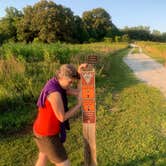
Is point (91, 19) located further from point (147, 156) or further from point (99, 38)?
point (147, 156)

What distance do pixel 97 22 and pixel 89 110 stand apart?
8372 centimetres

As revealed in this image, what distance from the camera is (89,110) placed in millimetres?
3943

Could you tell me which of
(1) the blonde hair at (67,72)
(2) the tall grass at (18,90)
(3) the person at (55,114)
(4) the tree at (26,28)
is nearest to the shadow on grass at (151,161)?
(3) the person at (55,114)

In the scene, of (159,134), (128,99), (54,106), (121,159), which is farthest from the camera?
(128,99)

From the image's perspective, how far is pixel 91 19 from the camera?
288ft

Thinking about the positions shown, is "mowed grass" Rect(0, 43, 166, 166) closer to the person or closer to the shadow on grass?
the shadow on grass

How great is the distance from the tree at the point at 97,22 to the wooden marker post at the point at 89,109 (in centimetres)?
7446

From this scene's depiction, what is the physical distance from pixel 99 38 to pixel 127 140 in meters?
77.3

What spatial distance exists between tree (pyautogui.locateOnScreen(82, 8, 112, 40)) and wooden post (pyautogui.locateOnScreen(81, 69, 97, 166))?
7445 cm

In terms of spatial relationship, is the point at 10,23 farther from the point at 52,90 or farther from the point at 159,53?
the point at 52,90

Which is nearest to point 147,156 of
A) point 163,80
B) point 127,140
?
point 127,140

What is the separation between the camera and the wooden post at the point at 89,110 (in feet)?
12.6

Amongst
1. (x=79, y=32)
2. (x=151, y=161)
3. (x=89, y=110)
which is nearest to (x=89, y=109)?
(x=89, y=110)

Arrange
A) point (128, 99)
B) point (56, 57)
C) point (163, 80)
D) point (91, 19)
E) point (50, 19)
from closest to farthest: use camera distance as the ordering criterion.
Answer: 1. point (128, 99)
2. point (56, 57)
3. point (163, 80)
4. point (50, 19)
5. point (91, 19)
